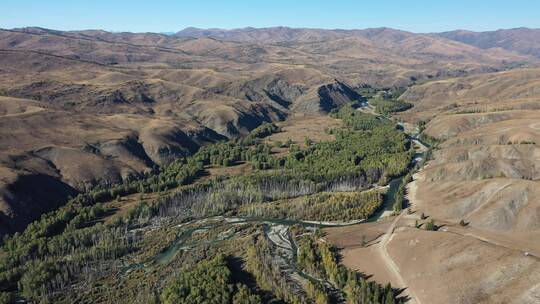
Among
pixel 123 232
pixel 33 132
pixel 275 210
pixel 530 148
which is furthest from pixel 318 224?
pixel 33 132

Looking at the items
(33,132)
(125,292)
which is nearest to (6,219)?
(125,292)

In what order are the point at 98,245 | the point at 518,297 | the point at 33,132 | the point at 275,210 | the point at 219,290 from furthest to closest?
1. the point at 33,132
2. the point at 275,210
3. the point at 98,245
4. the point at 219,290
5. the point at 518,297

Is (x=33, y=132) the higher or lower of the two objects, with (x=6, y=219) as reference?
higher

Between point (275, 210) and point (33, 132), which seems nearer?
point (275, 210)

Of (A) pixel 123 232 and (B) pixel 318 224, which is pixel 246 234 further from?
(A) pixel 123 232

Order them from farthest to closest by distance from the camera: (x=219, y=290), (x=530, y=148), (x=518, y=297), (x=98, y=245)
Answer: (x=530, y=148), (x=98, y=245), (x=219, y=290), (x=518, y=297)

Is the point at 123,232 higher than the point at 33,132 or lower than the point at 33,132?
lower

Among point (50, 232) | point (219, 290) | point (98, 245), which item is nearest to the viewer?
point (219, 290)

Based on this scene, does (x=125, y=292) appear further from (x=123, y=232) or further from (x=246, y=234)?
(x=246, y=234)

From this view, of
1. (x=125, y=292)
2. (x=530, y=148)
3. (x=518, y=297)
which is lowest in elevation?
(x=125, y=292)
